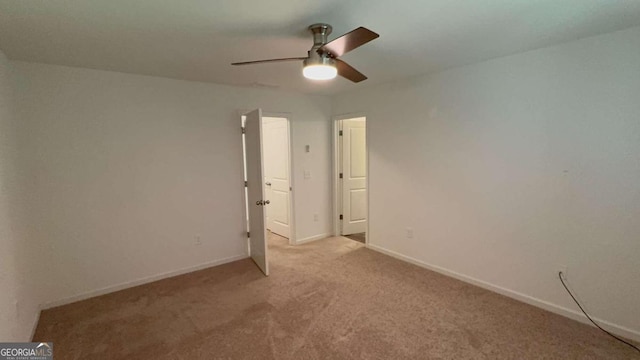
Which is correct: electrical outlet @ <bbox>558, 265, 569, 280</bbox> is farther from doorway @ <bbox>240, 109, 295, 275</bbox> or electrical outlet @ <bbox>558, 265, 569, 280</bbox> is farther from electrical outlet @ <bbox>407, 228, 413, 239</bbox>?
doorway @ <bbox>240, 109, 295, 275</bbox>

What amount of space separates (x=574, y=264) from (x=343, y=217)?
9.72ft

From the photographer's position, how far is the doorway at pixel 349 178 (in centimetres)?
459

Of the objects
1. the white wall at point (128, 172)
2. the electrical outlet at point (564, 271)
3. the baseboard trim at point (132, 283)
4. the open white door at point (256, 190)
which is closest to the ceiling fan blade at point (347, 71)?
the open white door at point (256, 190)

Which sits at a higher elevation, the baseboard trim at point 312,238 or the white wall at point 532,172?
the white wall at point 532,172

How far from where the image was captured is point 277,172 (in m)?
4.73

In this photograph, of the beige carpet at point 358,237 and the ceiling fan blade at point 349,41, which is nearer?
the ceiling fan blade at point 349,41

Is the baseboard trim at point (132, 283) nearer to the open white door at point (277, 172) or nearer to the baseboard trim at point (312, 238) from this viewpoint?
the baseboard trim at point (312, 238)

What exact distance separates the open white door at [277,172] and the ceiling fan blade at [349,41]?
8.26ft

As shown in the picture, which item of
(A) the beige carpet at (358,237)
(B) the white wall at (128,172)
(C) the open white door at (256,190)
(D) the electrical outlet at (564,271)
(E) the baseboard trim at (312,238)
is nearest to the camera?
(D) the electrical outlet at (564,271)

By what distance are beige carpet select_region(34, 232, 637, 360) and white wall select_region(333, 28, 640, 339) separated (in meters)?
0.34

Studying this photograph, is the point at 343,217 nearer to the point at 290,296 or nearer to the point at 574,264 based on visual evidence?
the point at 290,296

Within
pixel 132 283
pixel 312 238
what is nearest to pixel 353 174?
pixel 312 238

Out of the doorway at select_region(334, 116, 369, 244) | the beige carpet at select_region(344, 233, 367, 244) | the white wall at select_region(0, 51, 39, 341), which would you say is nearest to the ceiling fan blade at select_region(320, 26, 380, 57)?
the white wall at select_region(0, 51, 39, 341)

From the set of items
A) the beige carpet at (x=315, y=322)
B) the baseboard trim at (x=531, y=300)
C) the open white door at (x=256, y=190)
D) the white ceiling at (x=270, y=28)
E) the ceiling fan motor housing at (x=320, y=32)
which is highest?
the white ceiling at (x=270, y=28)
